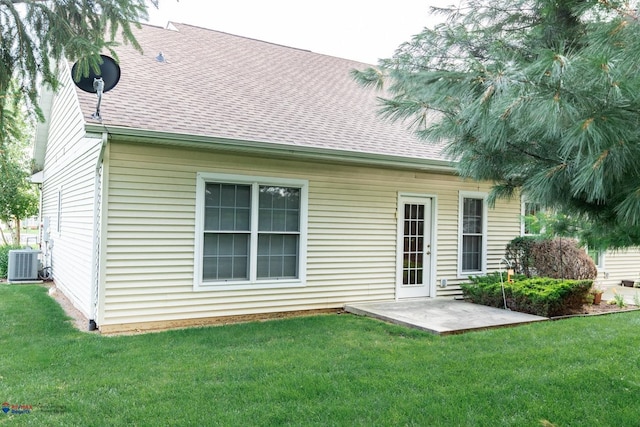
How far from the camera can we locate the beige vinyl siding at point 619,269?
11172mm

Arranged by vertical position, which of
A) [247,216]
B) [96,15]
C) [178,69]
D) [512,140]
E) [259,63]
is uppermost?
[259,63]

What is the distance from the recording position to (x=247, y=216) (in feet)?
22.9

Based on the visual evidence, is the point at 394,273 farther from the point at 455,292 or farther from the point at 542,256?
the point at 542,256

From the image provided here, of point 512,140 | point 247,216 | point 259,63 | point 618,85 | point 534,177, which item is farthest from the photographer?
point 259,63

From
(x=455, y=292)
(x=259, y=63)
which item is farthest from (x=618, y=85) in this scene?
(x=259, y=63)

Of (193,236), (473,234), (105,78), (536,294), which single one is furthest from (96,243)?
(473,234)

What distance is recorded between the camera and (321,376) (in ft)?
14.1

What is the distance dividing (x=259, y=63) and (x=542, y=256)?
24.0 ft

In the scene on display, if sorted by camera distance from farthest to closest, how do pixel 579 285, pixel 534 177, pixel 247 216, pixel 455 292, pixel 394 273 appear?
pixel 455 292 < pixel 394 273 < pixel 579 285 < pixel 247 216 < pixel 534 177

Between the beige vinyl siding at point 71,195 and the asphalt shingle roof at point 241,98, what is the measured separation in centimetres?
97

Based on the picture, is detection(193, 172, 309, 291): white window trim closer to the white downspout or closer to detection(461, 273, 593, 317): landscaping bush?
the white downspout

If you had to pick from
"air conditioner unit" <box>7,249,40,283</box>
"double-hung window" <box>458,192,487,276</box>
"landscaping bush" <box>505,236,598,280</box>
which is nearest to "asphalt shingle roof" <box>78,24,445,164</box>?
"double-hung window" <box>458,192,487,276</box>

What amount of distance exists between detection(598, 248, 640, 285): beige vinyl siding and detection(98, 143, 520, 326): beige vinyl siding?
4.71m
